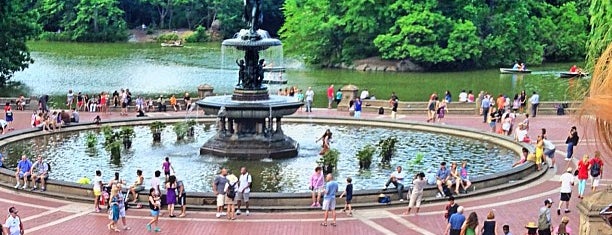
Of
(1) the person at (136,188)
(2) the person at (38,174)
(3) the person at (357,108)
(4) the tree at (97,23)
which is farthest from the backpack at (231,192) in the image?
(4) the tree at (97,23)

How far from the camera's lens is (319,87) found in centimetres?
5741

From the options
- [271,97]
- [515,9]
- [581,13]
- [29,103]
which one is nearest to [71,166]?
[271,97]

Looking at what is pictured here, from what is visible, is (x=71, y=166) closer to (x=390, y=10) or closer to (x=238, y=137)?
(x=238, y=137)

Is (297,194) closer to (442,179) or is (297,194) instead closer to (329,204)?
(329,204)

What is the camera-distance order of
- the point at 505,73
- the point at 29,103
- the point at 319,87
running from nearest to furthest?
the point at 29,103, the point at 319,87, the point at 505,73

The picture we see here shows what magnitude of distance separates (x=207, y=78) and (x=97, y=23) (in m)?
49.3

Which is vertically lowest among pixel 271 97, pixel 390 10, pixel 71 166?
pixel 71 166

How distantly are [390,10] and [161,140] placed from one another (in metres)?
45.0

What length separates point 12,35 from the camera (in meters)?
55.5

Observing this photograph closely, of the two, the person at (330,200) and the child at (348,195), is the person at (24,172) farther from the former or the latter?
the child at (348,195)

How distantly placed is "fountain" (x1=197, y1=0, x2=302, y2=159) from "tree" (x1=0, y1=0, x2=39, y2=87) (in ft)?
101

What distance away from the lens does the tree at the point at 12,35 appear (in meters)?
54.2

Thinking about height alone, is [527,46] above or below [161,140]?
above

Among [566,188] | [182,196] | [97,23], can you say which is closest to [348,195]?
[182,196]
